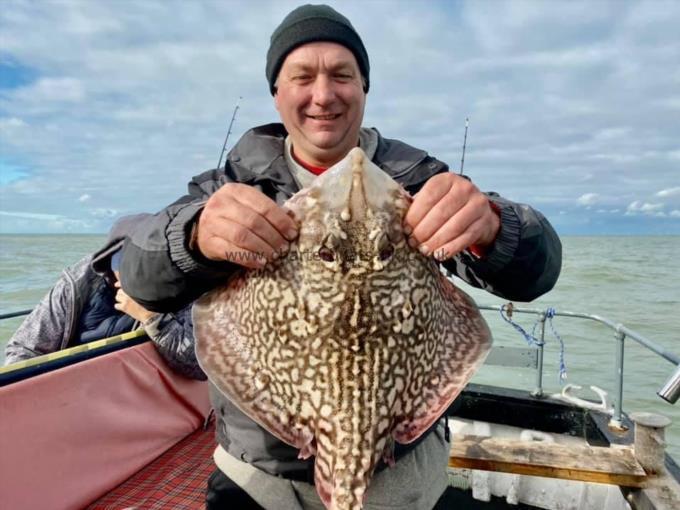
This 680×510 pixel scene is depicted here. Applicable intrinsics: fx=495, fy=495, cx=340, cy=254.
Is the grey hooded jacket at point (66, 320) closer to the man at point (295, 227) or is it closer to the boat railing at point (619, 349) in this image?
the man at point (295, 227)

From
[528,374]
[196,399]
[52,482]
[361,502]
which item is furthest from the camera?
[528,374]

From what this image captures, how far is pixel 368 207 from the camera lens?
1.77m

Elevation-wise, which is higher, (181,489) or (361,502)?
(361,502)

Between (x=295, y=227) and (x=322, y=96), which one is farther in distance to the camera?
(x=322, y=96)

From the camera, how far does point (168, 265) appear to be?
1977 millimetres

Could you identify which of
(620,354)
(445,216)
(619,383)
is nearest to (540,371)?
(619,383)

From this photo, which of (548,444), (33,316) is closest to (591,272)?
(548,444)

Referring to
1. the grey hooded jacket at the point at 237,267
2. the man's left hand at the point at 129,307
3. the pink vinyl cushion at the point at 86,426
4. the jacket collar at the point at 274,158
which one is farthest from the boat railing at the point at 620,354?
the pink vinyl cushion at the point at 86,426

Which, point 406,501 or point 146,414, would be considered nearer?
point 406,501

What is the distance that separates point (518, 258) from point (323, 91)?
122 centimetres

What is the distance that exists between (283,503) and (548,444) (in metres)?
3.11

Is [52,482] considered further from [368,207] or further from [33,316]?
[368,207]

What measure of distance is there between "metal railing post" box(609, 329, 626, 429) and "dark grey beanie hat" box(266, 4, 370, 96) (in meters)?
4.06

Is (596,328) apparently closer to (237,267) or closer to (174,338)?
(174,338)
